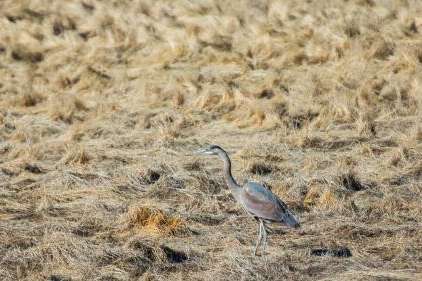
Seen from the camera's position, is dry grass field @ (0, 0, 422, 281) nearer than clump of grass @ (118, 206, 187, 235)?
Yes

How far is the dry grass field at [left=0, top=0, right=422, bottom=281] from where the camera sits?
7.11 meters

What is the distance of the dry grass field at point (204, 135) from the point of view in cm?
711

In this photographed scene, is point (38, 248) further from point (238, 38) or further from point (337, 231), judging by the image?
point (238, 38)

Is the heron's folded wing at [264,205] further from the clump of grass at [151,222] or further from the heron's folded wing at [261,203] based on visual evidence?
the clump of grass at [151,222]

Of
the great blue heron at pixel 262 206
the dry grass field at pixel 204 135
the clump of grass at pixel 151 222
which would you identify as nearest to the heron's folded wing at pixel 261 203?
the great blue heron at pixel 262 206

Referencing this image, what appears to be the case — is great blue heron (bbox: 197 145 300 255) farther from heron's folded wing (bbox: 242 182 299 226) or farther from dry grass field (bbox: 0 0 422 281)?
dry grass field (bbox: 0 0 422 281)

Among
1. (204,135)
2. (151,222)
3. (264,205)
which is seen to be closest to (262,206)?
(264,205)

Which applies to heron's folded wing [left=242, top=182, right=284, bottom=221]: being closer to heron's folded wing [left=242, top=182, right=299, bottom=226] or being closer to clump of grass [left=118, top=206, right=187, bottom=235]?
heron's folded wing [left=242, top=182, right=299, bottom=226]

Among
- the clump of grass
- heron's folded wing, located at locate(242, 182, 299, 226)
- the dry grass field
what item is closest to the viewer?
heron's folded wing, located at locate(242, 182, 299, 226)

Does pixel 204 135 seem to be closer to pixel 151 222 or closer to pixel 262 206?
pixel 151 222

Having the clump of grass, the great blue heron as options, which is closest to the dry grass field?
the clump of grass

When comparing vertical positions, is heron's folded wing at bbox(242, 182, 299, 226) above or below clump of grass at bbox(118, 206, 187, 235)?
above

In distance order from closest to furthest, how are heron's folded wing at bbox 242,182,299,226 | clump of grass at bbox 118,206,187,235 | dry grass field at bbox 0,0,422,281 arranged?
heron's folded wing at bbox 242,182,299,226, dry grass field at bbox 0,0,422,281, clump of grass at bbox 118,206,187,235

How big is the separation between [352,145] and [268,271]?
3920mm
